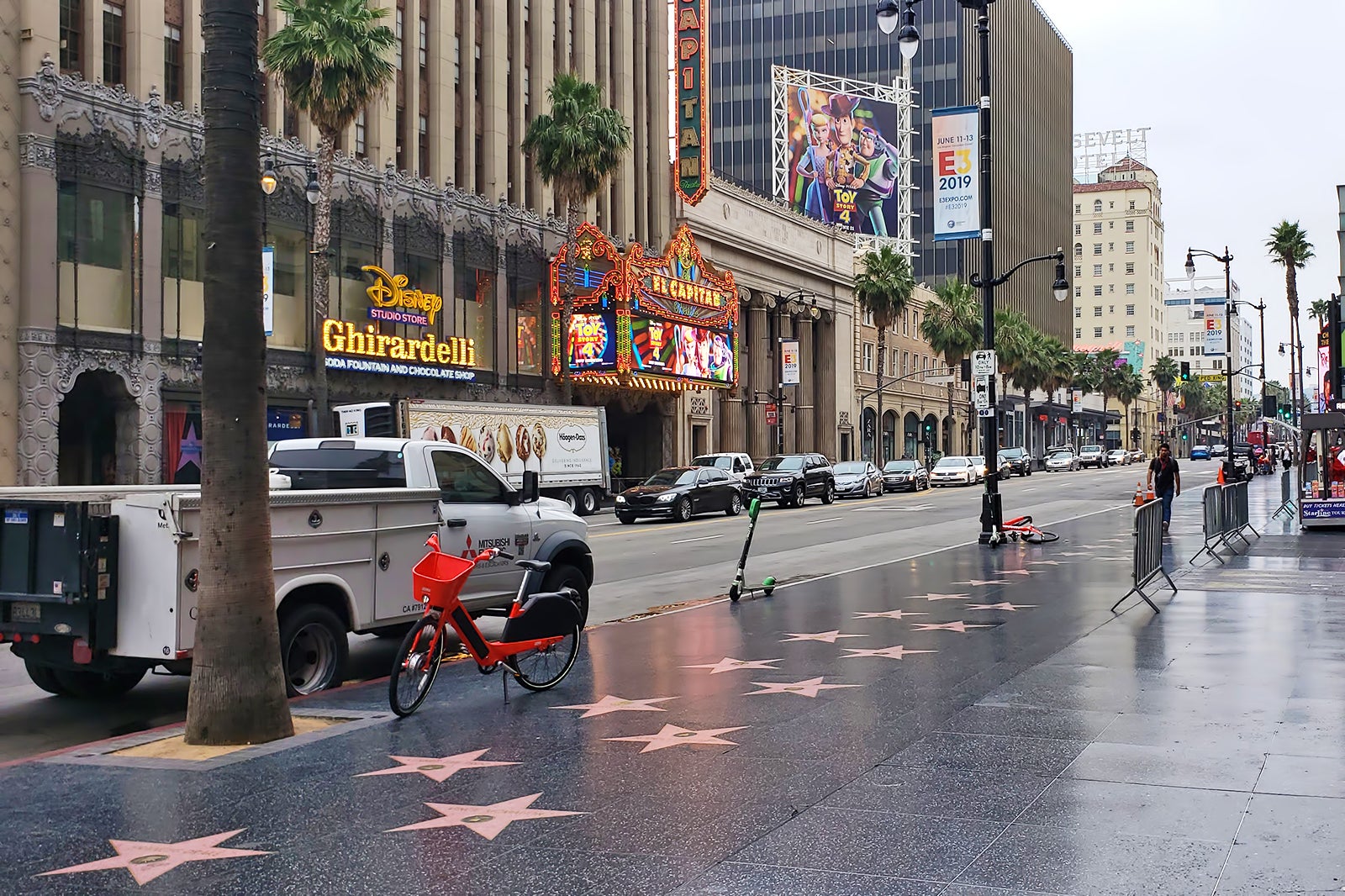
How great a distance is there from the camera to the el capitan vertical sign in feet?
184

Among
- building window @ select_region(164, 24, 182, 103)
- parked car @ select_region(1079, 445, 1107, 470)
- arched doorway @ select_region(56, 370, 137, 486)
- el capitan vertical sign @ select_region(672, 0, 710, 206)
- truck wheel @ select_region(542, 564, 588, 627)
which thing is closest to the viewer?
truck wheel @ select_region(542, 564, 588, 627)

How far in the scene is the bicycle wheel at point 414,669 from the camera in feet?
28.9

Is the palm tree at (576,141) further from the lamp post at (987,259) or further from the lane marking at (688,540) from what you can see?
the lamp post at (987,259)

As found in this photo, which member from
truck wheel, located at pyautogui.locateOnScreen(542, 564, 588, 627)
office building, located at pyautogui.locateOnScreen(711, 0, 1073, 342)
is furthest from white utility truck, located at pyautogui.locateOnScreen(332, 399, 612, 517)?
office building, located at pyautogui.locateOnScreen(711, 0, 1073, 342)

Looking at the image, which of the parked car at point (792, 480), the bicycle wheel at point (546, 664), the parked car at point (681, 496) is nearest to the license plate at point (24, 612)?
the bicycle wheel at point (546, 664)

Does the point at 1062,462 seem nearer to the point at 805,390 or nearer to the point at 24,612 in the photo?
the point at 805,390

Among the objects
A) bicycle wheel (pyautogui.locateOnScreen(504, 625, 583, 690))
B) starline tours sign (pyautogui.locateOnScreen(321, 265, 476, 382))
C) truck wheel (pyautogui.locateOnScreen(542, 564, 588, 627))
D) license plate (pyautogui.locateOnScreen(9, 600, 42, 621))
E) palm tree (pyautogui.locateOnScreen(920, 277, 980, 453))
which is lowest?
bicycle wheel (pyautogui.locateOnScreen(504, 625, 583, 690))

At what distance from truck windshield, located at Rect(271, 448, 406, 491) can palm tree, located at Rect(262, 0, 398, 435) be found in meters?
21.5

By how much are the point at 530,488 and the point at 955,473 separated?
5315 centimetres

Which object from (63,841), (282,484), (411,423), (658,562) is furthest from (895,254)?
(63,841)

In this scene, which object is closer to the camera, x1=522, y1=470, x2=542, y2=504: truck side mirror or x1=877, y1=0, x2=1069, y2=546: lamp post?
x1=522, y1=470, x2=542, y2=504: truck side mirror

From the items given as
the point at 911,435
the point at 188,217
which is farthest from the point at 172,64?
the point at 911,435

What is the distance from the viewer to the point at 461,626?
935cm

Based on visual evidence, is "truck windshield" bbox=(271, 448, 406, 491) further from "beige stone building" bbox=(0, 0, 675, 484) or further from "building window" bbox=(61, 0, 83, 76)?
"building window" bbox=(61, 0, 83, 76)
